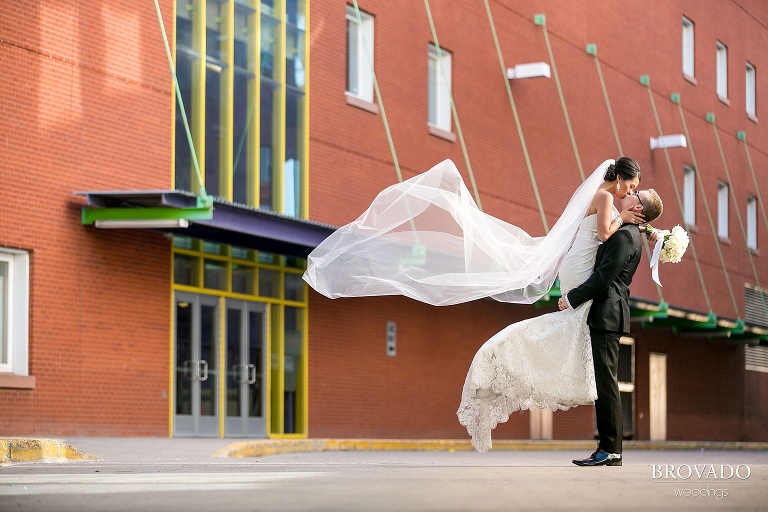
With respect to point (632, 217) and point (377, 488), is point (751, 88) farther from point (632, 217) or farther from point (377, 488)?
point (377, 488)

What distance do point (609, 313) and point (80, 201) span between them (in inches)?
412

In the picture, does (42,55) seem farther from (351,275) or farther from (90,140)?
(351,275)

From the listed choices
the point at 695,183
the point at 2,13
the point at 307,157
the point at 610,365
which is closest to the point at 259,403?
the point at 307,157

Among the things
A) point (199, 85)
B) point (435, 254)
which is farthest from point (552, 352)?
point (199, 85)

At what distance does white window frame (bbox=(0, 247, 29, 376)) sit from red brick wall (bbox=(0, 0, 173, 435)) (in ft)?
0.35

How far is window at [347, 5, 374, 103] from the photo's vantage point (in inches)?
987

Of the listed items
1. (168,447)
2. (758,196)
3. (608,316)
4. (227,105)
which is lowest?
(168,447)

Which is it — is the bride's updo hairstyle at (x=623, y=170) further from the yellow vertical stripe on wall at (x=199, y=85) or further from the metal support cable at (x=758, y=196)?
the metal support cable at (x=758, y=196)

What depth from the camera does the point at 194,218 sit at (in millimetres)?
18266

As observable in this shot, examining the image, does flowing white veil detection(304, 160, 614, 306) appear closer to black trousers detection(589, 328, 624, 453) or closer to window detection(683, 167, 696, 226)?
black trousers detection(589, 328, 624, 453)

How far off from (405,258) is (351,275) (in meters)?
0.50

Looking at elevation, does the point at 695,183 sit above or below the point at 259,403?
above

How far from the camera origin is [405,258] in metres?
11.7

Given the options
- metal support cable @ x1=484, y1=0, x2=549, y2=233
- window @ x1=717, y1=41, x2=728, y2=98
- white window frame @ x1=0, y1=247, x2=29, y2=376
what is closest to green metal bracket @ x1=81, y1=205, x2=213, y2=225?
white window frame @ x1=0, y1=247, x2=29, y2=376
